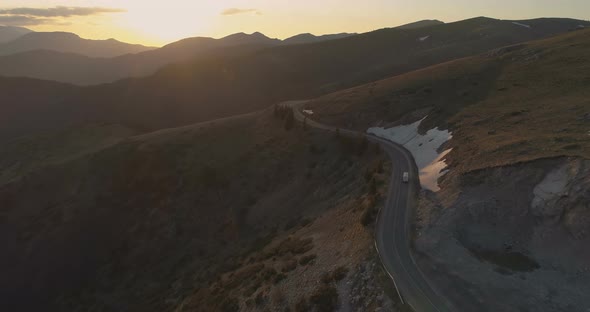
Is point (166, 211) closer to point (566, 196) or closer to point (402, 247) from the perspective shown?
point (402, 247)

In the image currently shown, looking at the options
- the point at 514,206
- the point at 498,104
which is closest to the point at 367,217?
the point at 514,206

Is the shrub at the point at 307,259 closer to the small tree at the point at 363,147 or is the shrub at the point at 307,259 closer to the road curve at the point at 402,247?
the road curve at the point at 402,247

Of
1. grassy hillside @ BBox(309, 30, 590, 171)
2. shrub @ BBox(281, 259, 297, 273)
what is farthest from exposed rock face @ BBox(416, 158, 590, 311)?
shrub @ BBox(281, 259, 297, 273)

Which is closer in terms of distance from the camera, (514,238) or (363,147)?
(514,238)

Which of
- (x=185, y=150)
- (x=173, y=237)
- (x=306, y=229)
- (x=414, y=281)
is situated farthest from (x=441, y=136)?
(x=185, y=150)

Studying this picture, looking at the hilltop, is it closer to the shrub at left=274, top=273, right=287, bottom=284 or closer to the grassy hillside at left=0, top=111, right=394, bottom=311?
the grassy hillside at left=0, top=111, right=394, bottom=311
